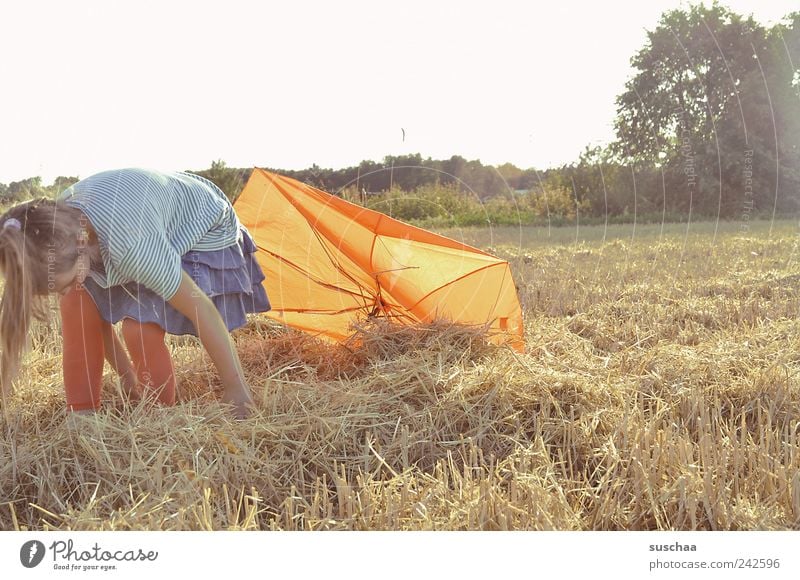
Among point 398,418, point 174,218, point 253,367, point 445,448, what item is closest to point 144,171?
point 174,218

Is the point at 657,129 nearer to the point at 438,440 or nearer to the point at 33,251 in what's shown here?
the point at 438,440

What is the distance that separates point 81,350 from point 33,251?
1.34ft

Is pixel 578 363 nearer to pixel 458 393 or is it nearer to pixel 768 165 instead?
pixel 458 393

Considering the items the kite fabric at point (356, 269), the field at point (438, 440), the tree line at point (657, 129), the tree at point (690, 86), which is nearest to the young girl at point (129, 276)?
the field at point (438, 440)

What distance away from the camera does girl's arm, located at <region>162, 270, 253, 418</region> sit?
7.18 ft

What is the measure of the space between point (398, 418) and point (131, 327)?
3.03 ft

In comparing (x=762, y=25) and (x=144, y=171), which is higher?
(x=762, y=25)

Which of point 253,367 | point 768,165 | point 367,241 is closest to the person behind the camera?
point 253,367

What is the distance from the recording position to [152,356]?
2.33 metres

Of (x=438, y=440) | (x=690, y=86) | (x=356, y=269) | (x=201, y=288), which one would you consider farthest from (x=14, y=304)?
(x=690, y=86)

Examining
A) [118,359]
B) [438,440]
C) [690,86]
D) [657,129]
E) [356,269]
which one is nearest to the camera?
[438,440]

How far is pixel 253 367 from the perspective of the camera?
9.46ft

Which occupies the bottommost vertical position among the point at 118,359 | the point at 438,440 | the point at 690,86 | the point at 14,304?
the point at 438,440

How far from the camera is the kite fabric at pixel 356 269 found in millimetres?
3012
